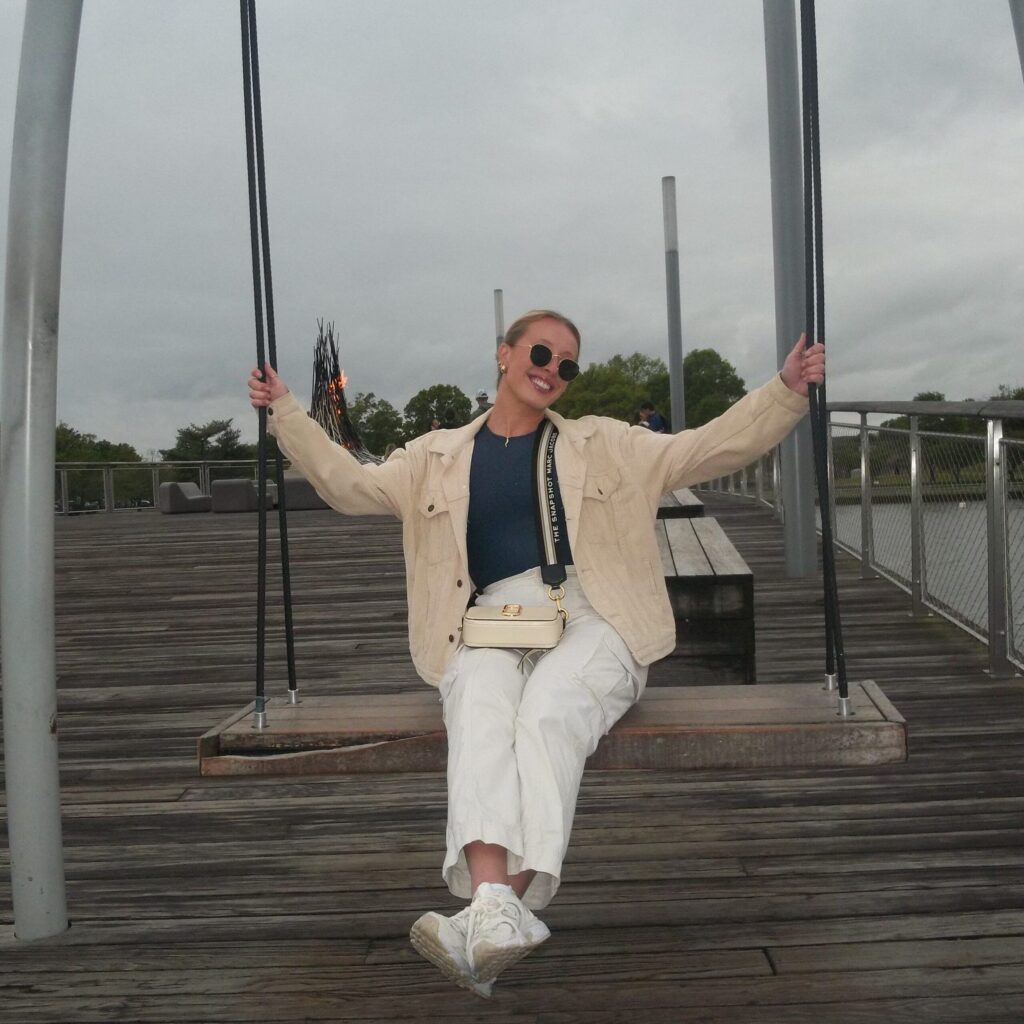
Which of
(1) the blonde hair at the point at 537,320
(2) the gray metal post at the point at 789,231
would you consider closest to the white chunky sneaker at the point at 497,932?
(1) the blonde hair at the point at 537,320

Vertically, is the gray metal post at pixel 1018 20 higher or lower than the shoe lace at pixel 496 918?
higher

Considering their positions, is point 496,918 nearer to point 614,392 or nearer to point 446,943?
point 446,943

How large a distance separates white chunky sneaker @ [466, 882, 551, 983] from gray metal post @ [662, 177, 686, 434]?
1303 cm

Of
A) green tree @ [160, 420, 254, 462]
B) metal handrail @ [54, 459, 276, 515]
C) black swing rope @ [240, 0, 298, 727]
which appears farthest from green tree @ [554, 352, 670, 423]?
black swing rope @ [240, 0, 298, 727]

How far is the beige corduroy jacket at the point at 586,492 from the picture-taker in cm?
266

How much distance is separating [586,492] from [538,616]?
1.03 feet

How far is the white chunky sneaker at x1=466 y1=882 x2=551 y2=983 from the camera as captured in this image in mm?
1966

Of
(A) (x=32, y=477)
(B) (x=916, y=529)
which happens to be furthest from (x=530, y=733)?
(B) (x=916, y=529)

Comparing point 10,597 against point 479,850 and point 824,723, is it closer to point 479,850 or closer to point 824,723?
point 479,850

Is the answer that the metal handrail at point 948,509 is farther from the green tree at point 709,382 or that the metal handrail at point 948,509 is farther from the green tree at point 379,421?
the green tree at point 709,382

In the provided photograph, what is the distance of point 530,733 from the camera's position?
2.27 metres

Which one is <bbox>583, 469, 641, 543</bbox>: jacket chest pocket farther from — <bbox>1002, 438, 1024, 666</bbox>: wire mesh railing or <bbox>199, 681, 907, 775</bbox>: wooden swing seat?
<bbox>1002, 438, 1024, 666</bbox>: wire mesh railing

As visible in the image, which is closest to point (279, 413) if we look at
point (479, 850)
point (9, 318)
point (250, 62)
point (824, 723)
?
point (9, 318)

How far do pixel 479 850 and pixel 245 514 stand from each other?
13469 millimetres
